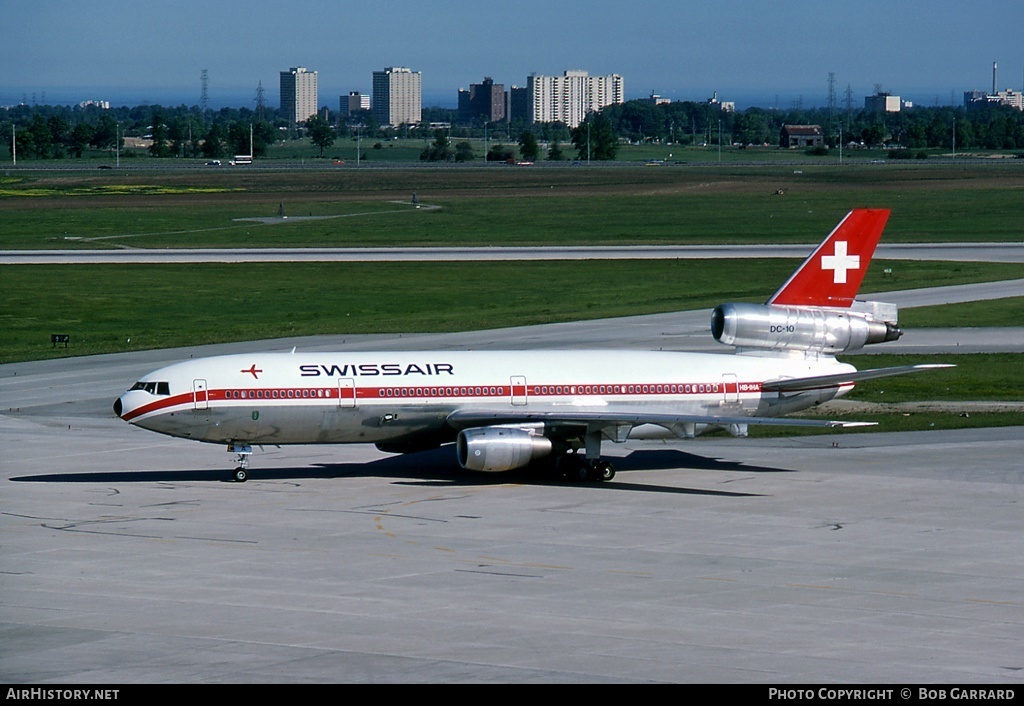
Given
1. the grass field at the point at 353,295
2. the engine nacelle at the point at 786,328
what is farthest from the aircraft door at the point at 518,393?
the grass field at the point at 353,295

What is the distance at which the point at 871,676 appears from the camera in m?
27.4

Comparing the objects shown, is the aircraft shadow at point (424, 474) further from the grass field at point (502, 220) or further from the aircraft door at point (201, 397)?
the grass field at point (502, 220)

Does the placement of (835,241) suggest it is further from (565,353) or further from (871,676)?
(871,676)

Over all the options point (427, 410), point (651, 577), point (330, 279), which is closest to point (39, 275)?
point (330, 279)

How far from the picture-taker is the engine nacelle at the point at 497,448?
47.1 metres

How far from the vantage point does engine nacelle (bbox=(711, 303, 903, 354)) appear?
171ft

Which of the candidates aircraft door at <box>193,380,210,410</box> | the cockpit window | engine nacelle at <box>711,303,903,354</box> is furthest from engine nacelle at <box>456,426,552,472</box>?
the cockpit window

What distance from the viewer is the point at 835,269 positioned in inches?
2106

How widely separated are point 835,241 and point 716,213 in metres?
122

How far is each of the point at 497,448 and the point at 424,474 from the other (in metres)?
5.44

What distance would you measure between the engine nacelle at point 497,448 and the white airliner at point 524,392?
5 centimetres

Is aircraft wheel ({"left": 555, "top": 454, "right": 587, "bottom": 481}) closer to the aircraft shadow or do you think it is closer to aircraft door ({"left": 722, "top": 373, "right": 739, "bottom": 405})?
the aircraft shadow

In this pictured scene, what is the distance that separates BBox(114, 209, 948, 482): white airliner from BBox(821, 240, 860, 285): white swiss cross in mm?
77

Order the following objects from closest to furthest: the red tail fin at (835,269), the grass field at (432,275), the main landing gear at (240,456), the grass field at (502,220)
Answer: the main landing gear at (240,456), the red tail fin at (835,269), the grass field at (432,275), the grass field at (502,220)
